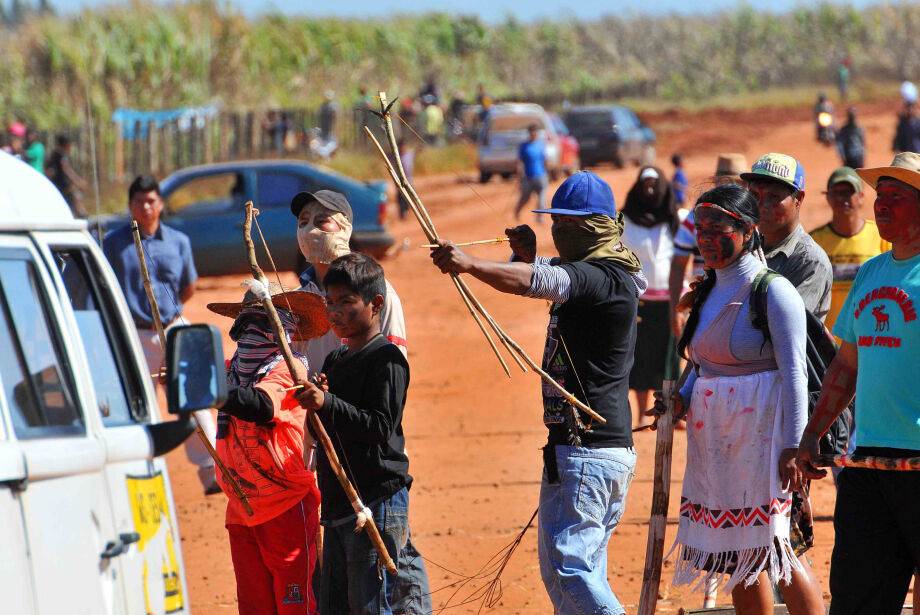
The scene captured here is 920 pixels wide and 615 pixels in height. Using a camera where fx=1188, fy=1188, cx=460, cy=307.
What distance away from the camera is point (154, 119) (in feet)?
103

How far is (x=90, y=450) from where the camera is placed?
3090mm

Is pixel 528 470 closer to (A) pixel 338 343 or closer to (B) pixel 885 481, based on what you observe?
(A) pixel 338 343

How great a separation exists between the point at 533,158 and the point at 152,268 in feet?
47.1

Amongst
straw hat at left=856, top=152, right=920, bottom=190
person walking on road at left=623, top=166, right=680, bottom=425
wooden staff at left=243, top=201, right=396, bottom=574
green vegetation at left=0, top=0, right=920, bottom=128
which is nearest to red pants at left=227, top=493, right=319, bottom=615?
wooden staff at left=243, top=201, right=396, bottom=574

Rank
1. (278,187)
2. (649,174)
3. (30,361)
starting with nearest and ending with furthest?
(30,361) → (649,174) → (278,187)

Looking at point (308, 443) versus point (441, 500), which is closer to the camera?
point (308, 443)

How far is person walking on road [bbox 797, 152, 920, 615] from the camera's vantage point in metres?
3.99

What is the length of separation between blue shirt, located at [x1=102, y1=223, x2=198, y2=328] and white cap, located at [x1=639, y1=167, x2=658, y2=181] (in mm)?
3334

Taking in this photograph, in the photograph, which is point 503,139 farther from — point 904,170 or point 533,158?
point 904,170

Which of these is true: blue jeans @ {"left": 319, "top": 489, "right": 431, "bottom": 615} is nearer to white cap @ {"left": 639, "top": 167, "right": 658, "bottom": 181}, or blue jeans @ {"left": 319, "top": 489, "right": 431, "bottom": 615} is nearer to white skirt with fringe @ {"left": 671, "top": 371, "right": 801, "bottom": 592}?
white skirt with fringe @ {"left": 671, "top": 371, "right": 801, "bottom": 592}

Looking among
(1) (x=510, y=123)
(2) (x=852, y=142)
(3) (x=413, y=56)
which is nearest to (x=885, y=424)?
(2) (x=852, y=142)

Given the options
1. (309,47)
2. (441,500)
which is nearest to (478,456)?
(441,500)

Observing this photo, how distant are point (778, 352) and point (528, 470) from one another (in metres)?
4.83

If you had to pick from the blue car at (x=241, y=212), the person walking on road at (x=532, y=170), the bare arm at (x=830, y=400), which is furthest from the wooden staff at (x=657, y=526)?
the person walking on road at (x=532, y=170)
